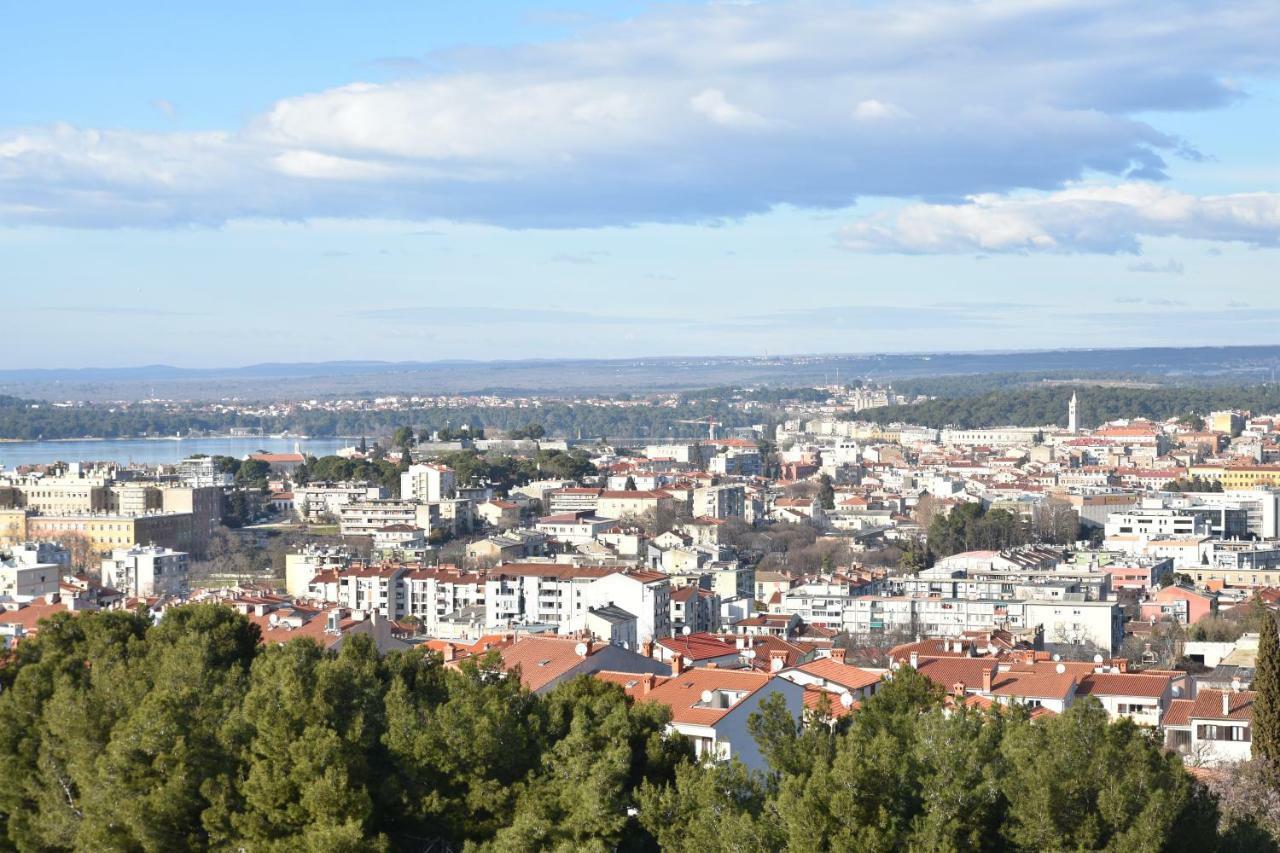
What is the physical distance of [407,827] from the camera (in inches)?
453

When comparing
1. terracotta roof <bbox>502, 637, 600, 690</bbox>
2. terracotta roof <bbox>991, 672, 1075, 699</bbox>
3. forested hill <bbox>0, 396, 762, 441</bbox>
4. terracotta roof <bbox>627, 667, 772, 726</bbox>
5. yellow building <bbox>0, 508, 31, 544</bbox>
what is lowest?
forested hill <bbox>0, 396, 762, 441</bbox>

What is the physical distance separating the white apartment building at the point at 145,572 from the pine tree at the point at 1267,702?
19935 mm

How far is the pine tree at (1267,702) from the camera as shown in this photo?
13344 millimetres

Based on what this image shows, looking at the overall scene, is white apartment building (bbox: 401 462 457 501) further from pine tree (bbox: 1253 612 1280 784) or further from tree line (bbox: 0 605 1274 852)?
pine tree (bbox: 1253 612 1280 784)

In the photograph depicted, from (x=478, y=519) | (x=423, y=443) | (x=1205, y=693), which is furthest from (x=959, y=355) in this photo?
(x=1205, y=693)

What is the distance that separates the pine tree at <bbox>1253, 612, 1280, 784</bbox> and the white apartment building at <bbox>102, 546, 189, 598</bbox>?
785 inches

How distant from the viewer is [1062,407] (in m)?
91.1

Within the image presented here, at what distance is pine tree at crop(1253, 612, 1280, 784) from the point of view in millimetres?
13344

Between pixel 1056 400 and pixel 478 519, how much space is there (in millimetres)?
55935

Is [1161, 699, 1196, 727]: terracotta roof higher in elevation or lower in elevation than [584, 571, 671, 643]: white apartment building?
higher

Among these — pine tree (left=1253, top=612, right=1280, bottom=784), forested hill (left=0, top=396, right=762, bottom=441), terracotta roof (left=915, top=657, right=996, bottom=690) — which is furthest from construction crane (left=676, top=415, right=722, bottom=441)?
pine tree (left=1253, top=612, right=1280, bottom=784)

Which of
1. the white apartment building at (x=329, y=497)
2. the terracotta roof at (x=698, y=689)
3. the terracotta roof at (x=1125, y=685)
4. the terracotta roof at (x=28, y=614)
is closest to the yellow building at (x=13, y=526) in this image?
the white apartment building at (x=329, y=497)

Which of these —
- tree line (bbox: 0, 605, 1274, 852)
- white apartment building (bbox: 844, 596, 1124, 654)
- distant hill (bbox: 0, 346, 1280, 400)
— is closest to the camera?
tree line (bbox: 0, 605, 1274, 852)

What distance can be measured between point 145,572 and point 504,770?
20714mm
